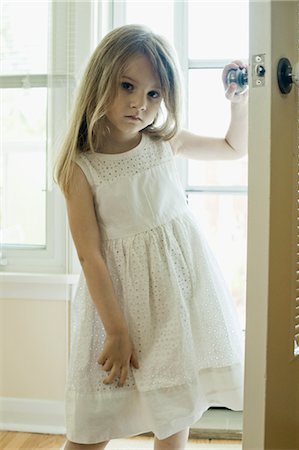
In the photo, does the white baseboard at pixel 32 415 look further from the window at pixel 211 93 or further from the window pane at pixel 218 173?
the window pane at pixel 218 173

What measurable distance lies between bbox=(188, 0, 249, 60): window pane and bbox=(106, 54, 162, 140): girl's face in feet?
2.44

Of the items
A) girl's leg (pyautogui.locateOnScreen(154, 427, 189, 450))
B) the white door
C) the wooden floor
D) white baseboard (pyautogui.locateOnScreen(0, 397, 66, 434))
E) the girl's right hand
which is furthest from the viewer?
white baseboard (pyautogui.locateOnScreen(0, 397, 66, 434))

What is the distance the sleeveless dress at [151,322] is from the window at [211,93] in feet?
2.20

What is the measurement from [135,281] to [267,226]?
0.38 metres

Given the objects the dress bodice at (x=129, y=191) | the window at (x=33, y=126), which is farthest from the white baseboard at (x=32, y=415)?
the dress bodice at (x=129, y=191)

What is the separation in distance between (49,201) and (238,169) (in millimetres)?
643

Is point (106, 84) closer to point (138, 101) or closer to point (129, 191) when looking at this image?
point (138, 101)

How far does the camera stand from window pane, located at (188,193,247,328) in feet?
6.49

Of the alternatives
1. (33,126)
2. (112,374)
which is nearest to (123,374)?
(112,374)

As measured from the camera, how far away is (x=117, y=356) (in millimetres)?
1203

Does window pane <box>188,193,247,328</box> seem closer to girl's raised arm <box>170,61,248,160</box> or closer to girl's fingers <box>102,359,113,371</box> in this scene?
girl's raised arm <box>170,61,248,160</box>

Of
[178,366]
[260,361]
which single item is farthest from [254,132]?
[178,366]

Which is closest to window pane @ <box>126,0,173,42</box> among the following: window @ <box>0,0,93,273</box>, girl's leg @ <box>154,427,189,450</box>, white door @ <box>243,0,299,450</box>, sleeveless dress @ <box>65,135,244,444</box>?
window @ <box>0,0,93,273</box>

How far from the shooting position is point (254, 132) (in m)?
0.96
